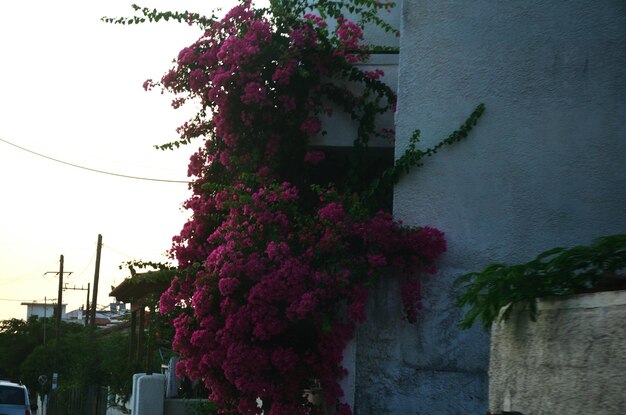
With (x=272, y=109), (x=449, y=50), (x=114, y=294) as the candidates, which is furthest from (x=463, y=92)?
(x=114, y=294)

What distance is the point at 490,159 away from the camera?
983 cm

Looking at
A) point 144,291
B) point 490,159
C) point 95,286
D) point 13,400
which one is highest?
point 95,286

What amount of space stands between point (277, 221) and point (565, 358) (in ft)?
17.6

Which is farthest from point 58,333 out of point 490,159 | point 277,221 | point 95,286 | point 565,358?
point 565,358

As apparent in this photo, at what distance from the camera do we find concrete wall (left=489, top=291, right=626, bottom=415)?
4352mm

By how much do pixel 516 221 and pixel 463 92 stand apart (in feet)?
4.36

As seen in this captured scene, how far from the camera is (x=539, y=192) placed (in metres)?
9.66

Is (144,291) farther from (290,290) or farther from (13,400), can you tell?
(290,290)

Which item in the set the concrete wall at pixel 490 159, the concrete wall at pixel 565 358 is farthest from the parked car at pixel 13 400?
the concrete wall at pixel 565 358

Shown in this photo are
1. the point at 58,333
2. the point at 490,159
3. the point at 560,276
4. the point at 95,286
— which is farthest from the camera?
the point at 58,333

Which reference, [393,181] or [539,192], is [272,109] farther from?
[539,192]

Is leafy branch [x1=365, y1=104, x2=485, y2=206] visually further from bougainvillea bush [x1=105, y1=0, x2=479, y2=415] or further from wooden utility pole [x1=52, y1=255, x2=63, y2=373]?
wooden utility pole [x1=52, y1=255, x2=63, y2=373]

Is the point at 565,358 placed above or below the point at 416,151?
below

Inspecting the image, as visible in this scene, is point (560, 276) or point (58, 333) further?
point (58, 333)
